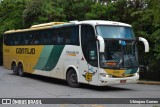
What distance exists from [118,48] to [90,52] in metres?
1.32

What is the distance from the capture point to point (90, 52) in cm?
1711

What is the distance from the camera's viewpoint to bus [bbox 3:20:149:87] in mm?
16578

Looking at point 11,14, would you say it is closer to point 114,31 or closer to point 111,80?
point 114,31

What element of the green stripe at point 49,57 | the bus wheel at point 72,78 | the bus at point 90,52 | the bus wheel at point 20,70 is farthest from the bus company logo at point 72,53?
the bus wheel at point 20,70

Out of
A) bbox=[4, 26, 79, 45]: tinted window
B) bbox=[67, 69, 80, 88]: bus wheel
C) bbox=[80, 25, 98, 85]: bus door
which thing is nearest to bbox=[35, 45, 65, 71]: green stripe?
bbox=[4, 26, 79, 45]: tinted window

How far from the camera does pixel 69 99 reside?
13727 millimetres

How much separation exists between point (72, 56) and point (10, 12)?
78.4ft

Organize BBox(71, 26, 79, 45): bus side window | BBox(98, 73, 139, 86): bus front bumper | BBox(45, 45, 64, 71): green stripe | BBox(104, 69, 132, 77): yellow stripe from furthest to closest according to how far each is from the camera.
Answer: BBox(45, 45, 64, 71): green stripe, BBox(71, 26, 79, 45): bus side window, BBox(104, 69, 132, 77): yellow stripe, BBox(98, 73, 139, 86): bus front bumper

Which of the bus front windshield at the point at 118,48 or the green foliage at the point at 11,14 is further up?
the green foliage at the point at 11,14

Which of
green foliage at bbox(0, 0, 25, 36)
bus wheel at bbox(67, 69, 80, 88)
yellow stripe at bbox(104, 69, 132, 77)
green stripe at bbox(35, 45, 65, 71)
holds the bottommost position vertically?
bus wheel at bbox(67, 69, 80, 88)

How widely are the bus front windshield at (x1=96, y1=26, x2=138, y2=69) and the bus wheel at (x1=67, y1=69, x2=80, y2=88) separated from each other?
228cm

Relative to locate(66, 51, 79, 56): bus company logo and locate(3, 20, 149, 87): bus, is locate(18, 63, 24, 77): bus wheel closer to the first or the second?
locate(3, 20, 149, 87): bus

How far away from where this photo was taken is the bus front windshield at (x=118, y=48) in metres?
16.6

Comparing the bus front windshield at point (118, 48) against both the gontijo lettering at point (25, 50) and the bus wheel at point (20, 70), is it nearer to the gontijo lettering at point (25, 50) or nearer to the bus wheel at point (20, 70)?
the gontijo lettering at point (25, 50)
